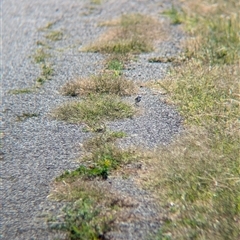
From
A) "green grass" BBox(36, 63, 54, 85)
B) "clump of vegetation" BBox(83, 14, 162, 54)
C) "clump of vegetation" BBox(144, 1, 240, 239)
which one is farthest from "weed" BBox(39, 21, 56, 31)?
"clump of vegetation" BBox(144, 1, 240, 239)

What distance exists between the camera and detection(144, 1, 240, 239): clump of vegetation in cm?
444

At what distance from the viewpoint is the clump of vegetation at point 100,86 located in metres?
6.98

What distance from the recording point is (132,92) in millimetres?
7012

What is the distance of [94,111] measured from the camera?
6.39 m

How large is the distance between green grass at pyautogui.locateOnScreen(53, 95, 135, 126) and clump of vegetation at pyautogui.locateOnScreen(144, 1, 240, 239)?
54 cm

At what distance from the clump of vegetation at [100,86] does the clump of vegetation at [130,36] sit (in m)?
1.20

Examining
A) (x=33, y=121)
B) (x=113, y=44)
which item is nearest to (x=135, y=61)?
(x=113, y=44)

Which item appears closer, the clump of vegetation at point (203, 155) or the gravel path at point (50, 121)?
the clump of vegetation at point (203, 155)

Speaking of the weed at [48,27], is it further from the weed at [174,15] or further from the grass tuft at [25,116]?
the grass tuft at [25,116]

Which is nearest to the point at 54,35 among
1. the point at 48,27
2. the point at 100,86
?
the point at 48,27

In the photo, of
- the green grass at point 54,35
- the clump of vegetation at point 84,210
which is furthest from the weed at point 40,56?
the clump of vegetation at point 84,210

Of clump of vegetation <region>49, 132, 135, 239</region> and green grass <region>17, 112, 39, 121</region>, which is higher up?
clump of vegetation <region>49, 132, 135, 239</region>

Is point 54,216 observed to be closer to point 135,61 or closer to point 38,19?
point 135,61

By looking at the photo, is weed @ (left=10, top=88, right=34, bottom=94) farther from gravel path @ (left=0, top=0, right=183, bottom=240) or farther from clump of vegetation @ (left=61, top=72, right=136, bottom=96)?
clump of vegetation @ (left=61, top=72, right=136, bottom=96)
